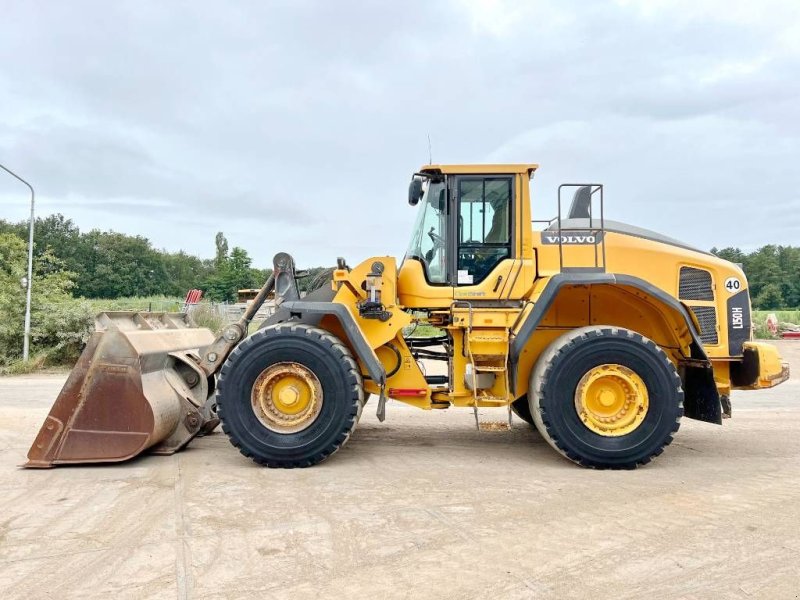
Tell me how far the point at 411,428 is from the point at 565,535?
12.8ft

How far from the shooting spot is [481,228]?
6.18 metres

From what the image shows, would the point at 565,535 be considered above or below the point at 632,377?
below

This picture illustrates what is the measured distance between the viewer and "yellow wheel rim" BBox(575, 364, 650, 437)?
552 cm

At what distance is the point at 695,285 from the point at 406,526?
379cm

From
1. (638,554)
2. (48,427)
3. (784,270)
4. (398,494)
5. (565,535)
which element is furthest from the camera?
(784,270)

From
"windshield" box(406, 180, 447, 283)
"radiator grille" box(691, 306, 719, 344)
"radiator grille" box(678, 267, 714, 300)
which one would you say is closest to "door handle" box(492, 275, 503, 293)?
"windshield" box(406, 180, 447, 283)

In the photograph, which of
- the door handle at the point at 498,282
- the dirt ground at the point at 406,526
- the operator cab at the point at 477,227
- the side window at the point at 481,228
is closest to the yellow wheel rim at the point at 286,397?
the dirt ground at the point at 406,526

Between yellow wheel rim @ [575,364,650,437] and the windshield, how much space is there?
1682mm

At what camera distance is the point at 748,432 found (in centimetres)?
747

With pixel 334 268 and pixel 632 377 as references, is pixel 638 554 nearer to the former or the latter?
pixel 632 377

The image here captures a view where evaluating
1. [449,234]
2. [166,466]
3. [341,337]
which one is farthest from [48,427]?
[449,234]

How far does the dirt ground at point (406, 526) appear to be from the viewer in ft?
10.4

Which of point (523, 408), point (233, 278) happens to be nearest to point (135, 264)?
point (233, 278)

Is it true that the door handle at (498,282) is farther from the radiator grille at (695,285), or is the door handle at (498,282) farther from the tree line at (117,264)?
the tree line at (117,264)
